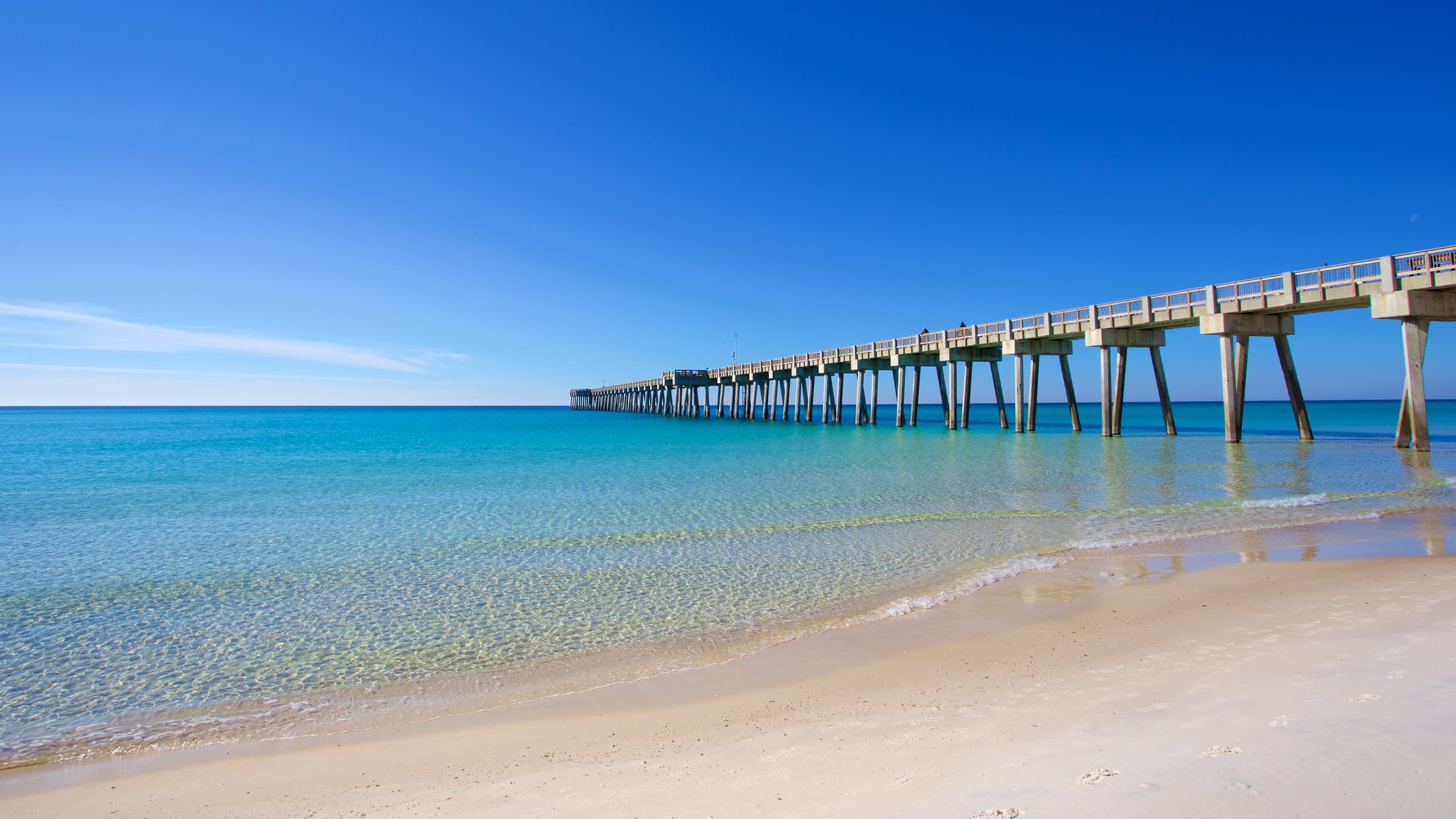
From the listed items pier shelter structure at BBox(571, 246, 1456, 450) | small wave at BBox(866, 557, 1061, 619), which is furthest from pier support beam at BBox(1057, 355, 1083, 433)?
small wave at BBox(866, 557, 1061, 619)

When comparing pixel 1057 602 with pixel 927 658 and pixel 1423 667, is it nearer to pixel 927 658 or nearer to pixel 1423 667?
pixel 927 658

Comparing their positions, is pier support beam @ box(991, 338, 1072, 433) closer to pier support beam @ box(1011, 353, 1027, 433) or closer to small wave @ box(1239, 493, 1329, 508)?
pier support beam @ box(1011, 353, 1027, 433)

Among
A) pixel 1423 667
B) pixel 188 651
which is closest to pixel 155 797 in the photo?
pixel 188 651

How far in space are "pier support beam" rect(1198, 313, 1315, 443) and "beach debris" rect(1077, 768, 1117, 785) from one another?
26.3 m

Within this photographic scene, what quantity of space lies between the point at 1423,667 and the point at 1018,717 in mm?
2815

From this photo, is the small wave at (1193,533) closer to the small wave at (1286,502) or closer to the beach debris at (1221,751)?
the small wave at (1286,502)

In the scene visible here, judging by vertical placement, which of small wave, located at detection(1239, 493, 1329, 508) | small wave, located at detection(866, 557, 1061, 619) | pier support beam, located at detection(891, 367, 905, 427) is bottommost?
small wave, located at detection(1239, 493, 1329, 508)

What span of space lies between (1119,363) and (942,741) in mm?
30658

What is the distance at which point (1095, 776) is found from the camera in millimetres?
3236

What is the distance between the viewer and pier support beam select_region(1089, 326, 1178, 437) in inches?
1131

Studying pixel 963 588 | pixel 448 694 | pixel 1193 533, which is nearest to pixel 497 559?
pixel 448 694

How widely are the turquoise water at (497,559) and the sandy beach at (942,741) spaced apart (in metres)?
0.64

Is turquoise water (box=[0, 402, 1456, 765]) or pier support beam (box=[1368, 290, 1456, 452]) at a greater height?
pier support beam (box=[1368, 290, 1456, 452])

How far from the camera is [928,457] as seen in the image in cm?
2388
